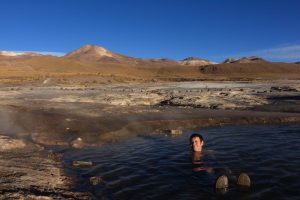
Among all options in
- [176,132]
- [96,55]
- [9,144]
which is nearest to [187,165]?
[176,132]

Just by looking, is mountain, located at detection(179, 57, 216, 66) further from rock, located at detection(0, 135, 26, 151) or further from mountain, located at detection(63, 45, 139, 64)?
rock, located at detection(0, 135, 26, 151)

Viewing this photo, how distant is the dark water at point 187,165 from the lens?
25.3 ft

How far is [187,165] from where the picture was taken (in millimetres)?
10031

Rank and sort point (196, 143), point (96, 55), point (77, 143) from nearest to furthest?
point (196, 143), point (77, 143), point (96, 55)

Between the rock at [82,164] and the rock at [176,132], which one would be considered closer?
the rock at [82,164]

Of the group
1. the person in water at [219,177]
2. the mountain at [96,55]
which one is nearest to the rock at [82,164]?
the person in water at [219,177]

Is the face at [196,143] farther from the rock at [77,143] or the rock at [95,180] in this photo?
the rock at [77,143]

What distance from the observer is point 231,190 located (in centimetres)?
760

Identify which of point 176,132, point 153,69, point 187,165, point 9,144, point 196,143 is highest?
point 153,69

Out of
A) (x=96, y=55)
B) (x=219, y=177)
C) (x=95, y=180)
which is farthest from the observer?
(x=96, y=55)

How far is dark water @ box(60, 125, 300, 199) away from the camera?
7704 mm

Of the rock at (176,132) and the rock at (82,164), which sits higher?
the rock at (176,132)

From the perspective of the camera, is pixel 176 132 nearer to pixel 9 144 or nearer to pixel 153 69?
pixel 9 144

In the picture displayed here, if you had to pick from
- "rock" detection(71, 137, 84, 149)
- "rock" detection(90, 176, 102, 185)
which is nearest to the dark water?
"rock" detection(90, 176, 102, 185)
